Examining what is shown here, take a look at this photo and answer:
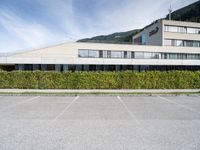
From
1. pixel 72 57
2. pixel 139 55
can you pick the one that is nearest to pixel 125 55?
pixel 139 55

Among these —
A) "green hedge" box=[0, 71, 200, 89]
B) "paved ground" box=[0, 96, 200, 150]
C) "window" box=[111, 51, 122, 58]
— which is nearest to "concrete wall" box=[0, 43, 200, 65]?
"window" box=[111, 51, 122, 58]

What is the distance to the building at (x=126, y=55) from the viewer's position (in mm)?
27953

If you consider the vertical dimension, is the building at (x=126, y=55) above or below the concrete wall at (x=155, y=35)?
below

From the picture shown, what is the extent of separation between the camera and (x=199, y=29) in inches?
1582

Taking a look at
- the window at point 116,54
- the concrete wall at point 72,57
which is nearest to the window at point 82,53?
the concrete wall at point 72,57

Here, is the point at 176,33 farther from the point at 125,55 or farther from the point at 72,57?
the point at 72,57

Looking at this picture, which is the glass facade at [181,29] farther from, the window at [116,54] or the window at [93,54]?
the window at [93,54]

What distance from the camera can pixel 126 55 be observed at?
32.9 meters

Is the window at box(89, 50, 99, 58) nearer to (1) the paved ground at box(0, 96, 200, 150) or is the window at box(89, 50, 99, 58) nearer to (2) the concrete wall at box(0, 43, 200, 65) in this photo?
(2) the concrete wall at box(0, 43, 200, 65)

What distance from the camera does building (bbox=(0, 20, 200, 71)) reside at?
91.7 ft

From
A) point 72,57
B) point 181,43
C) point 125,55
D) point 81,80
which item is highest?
point 181,43

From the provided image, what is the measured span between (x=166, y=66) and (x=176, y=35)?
9.37 meters

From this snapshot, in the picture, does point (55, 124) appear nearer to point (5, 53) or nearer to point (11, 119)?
point (11, 119)

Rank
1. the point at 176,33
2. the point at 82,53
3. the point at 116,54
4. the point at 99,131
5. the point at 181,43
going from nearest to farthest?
1. the point at 99,131
2. the point at 82,53
3. the point at 116,54
4. the point at 176,33
5. the point at 181,43
